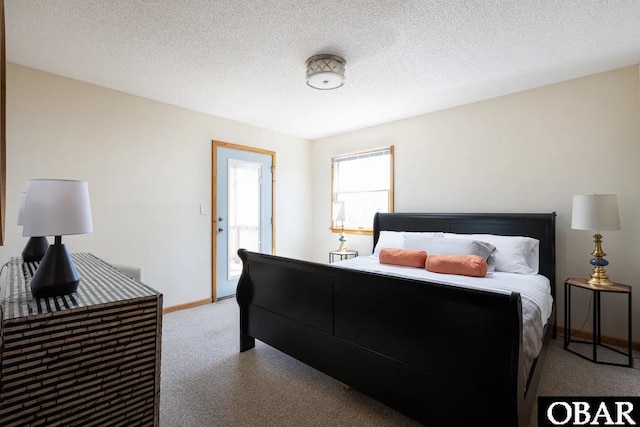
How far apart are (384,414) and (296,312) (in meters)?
0.82

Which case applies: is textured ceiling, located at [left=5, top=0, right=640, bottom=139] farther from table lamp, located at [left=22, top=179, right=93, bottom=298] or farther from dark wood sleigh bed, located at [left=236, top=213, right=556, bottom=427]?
dark wood sleigh bed, located at [left=236, top=213, right=556, bottom=427]

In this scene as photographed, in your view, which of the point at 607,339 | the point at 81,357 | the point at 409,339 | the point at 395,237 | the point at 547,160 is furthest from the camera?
the point at 395,237

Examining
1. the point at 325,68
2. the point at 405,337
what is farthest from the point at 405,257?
the point at 325,68

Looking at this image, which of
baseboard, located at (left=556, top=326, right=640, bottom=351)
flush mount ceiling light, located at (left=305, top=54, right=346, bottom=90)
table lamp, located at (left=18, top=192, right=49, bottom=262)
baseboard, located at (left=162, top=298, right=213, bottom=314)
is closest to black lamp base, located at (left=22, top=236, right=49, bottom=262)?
table lamp, located at (left=18, top=192, right=49, bottom=262)

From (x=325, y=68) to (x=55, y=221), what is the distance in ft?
6.51

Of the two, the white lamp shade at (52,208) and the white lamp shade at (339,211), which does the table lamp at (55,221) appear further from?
the white lamp shade at (339,211)

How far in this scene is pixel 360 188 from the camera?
4.52 meters

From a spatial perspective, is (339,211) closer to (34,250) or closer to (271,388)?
(271,388)

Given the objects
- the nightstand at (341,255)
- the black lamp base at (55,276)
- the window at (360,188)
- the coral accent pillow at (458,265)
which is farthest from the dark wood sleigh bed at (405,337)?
the window at (360,188)

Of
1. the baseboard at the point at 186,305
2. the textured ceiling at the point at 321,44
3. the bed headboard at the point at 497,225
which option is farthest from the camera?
the baseboard at the point at 186,305

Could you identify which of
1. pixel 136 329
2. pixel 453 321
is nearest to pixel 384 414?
pixel 453 321

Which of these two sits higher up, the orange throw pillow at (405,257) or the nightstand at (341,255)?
the orange throw pillow at (405,257)

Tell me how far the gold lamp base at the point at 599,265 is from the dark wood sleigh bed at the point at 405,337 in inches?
43.5

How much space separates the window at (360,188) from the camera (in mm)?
4234
